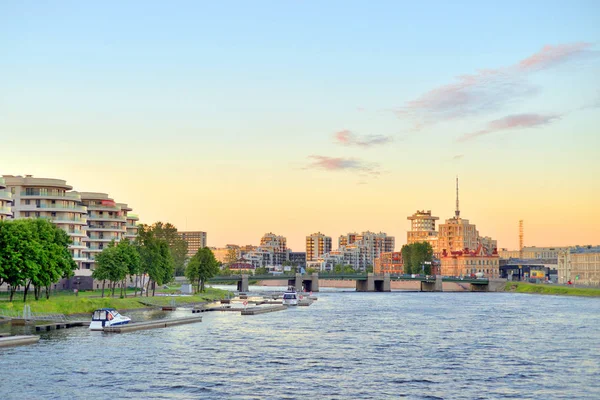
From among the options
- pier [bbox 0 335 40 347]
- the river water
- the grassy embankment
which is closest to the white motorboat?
the river water

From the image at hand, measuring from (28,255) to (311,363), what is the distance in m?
64.0

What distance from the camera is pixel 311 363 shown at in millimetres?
84938

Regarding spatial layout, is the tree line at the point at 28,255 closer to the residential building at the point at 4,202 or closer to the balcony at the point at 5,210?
the balcony at the point at 5,210

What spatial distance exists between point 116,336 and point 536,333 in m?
64.8

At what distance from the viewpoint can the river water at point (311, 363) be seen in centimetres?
6788

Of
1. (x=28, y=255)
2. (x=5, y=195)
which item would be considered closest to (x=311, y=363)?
(x=28, y=255)

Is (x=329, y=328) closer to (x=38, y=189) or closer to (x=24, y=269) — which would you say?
(x=24, y=269)

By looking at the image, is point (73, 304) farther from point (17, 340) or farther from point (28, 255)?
point (17, 340)

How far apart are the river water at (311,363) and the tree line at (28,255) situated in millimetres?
17604

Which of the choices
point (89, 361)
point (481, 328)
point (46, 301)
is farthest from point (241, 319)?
point (89, 361)

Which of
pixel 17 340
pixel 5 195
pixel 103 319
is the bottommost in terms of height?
pixel 17 340

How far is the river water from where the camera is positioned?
67.9m

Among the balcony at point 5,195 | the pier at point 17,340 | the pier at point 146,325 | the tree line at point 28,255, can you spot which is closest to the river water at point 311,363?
the pier at point 17,340

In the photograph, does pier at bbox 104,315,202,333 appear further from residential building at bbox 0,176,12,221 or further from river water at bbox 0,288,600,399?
residential building at bbox 0,176,12,221
